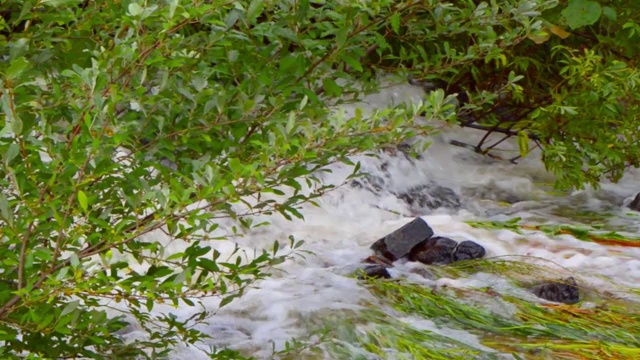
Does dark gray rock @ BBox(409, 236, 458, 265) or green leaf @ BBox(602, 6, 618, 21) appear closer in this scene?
dark gray rock @ BBox(409, 236, 458, 265)

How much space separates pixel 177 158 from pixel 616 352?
56.2 inches

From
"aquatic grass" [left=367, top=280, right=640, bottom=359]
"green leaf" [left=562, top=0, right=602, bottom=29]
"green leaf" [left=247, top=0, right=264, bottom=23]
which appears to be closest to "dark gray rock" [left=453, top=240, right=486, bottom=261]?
"aquatic grass" [left=367, top=280, right=640, bottom=359]

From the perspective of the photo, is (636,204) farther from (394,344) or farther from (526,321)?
(394,344)

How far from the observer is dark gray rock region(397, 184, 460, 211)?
4.83 m

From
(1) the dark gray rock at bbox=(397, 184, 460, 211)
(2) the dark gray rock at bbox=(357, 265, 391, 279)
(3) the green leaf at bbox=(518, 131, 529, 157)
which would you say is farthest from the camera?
(3) the green leaf at bbox=(518, 131, 529, 157)

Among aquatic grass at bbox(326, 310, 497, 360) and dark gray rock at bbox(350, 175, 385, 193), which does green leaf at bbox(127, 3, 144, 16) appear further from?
dark gray rock at bbox(350, 175, 385, 193)

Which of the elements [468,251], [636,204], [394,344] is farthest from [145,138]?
[636,204]

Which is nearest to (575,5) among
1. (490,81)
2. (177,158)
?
(490,81)

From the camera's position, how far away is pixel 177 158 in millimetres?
2059

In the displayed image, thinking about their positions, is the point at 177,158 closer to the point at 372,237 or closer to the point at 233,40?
the point at 233,40

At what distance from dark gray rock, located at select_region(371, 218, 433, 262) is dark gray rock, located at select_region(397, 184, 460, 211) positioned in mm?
868

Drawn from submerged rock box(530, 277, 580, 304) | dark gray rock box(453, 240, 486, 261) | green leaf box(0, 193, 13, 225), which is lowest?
dark gray rock box(453, 240, 486, 261)

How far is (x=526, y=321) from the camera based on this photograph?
312 centimetres

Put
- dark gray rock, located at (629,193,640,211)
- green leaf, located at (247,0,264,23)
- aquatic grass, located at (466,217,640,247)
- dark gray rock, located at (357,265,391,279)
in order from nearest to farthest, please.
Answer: green leaf, located at (247,0,264,23), dark gray rock, located at (357,265,391,279), aquatic grass, located at (466,217,640,247), dark gray rock, located at (629,193,640,211)
